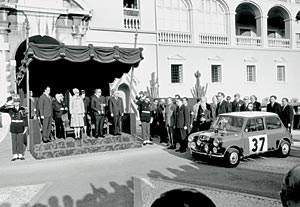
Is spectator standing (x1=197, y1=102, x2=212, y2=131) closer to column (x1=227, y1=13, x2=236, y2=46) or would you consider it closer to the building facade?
the building facade

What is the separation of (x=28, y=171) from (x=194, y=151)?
5032 mm

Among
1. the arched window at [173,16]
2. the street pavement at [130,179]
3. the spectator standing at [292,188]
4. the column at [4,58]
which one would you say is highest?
the arched window at [173,16]

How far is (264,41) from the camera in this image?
29922 mm

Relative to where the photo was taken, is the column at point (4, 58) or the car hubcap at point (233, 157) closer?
the car hubcap at point (233, 157)

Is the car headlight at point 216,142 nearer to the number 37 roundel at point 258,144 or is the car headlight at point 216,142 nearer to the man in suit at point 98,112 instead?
the number 37 roundel at point 258,144

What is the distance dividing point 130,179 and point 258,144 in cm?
423

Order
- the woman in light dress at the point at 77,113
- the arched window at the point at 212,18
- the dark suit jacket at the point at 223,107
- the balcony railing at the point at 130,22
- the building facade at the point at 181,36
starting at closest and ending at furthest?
the woman in light dress at the point at 77,113
the dark suit jacket at the point at 223,107
the building facade at the point at 181,36
the balcony railing at the point at 130,22
the arched window at the point at 212,18

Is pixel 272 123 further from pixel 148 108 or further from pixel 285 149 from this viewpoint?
pixel 148 108

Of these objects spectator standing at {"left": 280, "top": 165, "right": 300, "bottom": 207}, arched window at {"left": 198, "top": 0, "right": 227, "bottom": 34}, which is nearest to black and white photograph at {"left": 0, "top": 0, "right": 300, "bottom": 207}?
spectator standing at {"left": 280, "top": 165, "right": 300, "bottom": 207}

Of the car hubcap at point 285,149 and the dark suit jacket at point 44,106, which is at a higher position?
the dark suit jacket at point 44,106

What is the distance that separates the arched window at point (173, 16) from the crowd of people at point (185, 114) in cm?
1245

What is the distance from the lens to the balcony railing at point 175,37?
1005 inches

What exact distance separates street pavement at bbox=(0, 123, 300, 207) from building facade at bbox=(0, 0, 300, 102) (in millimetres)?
10488

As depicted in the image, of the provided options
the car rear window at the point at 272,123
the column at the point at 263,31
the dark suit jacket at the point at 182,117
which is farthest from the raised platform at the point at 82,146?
the column at the point at 263,31
